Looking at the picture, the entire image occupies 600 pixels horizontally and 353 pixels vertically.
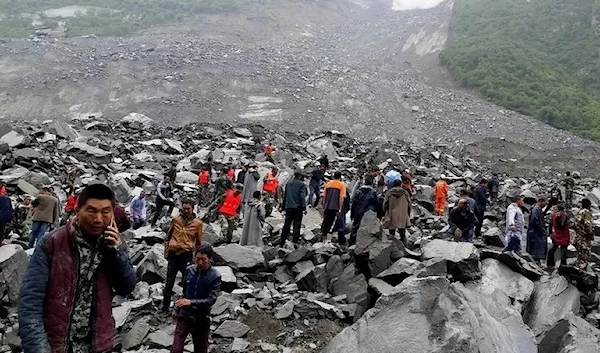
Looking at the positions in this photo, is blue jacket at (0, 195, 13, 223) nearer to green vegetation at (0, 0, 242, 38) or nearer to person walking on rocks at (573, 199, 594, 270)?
person walking on rocks at (573, 199, 594, 270)

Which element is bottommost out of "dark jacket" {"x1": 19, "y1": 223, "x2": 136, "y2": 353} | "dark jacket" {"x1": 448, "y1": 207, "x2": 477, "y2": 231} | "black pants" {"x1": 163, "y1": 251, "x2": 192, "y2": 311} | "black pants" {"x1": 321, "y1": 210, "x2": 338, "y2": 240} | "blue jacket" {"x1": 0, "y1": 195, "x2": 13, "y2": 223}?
"black pants" {"x1": 321, "y1": 210, "x2": 338, "y2": 240}

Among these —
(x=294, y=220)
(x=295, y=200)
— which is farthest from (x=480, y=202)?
(x=295, y=200)

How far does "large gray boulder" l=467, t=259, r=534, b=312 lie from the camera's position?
743 centimetres

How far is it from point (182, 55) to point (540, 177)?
84.2 feet

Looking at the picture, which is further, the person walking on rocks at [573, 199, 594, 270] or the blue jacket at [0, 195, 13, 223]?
the person walking on rocks at [573, 199, 594, 270]

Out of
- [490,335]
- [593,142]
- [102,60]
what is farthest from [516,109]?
[490,335]

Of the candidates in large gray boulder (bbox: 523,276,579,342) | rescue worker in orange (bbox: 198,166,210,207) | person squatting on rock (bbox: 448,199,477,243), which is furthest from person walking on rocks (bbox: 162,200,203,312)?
rescue worker in orange (bbox: 198,166,210,207)

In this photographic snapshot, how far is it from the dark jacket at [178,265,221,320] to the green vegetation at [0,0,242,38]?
1821 inches

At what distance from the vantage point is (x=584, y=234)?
31.9ft

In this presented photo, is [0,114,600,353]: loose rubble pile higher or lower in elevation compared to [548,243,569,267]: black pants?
higher

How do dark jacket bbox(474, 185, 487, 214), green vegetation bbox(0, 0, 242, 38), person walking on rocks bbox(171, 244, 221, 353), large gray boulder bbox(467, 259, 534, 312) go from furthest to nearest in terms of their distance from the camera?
green vegetation bbox(0, 0, 242, 38) → dark jacket bbox(474, 185, 487, 214) → large gray boulder bbox(467, 259, 534, 312) → person walking on rocks bbox(171, 244, 221, 353)

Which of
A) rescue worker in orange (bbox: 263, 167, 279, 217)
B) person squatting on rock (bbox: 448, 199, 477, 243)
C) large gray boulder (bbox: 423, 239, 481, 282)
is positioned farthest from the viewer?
rescue worker in orange (bbox: 263, 167, 279, 217)

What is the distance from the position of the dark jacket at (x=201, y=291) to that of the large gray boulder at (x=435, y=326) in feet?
4.31

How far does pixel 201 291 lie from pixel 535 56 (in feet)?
172
